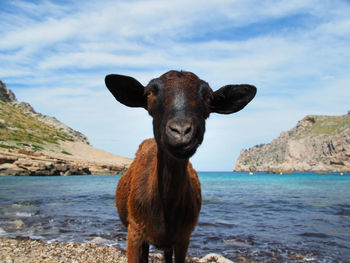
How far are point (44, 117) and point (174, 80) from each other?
10799 centimetres

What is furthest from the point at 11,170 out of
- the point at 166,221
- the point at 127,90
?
the point at 166,221

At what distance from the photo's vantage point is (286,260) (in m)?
7.98

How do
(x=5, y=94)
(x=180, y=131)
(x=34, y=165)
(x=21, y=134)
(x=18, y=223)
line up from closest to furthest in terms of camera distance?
(x=180, y=131), (x=18, y=223), (x=34, y=165), (x=21, y=134), (x=5, y=94)

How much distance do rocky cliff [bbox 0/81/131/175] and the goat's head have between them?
44.5m

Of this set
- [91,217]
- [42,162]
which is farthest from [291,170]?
[91,217]

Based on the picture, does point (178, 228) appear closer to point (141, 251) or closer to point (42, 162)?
point (141, 251)

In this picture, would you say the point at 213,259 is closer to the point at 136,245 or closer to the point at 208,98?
the point at 136,245

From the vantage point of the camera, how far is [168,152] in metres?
3.05

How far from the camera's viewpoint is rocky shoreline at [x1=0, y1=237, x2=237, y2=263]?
6641mm

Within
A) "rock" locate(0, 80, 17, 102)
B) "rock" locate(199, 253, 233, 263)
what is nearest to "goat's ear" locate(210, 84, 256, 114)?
"rock" locate(199, 253, 233, 263)

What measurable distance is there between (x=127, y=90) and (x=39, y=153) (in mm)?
52620

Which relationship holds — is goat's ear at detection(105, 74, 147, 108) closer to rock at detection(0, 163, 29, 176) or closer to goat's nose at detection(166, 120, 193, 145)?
goat's nose at detection(166, 120, 193, 145)

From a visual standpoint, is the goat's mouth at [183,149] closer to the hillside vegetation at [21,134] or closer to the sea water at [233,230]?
the sea water at [233,230]

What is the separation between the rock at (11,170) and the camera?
41.8 m
